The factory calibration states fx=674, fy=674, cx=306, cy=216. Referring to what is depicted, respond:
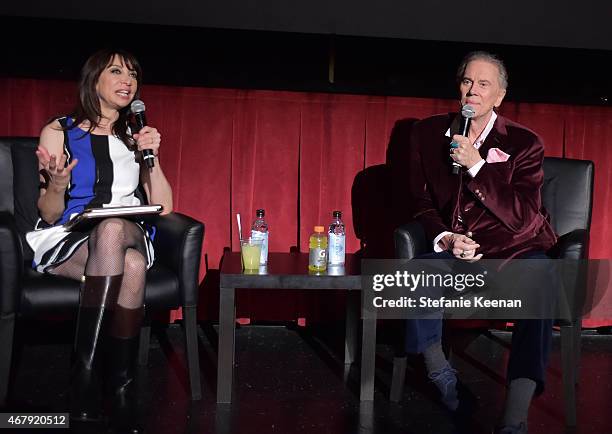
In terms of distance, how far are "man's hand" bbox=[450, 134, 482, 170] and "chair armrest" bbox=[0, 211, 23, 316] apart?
132 cm

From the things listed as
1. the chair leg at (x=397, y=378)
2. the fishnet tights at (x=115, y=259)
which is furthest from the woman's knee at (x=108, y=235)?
the chair leg at (x=397, y=378)

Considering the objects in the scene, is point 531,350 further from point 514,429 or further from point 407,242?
point 407,242

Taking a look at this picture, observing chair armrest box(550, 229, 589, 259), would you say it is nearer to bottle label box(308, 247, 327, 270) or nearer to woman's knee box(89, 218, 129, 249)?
bottle label box(308, 247, 327, 270)

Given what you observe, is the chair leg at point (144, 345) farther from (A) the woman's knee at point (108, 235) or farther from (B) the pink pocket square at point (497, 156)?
(B) the pink pocket square at point (497, 156)

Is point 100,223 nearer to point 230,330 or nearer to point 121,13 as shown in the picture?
point 230,330

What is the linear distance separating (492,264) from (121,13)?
6.80 ft

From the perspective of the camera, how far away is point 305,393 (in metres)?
2.25

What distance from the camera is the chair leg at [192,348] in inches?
82.8

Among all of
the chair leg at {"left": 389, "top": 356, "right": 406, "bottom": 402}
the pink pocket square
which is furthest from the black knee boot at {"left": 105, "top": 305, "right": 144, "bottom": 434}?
the pink pocket square

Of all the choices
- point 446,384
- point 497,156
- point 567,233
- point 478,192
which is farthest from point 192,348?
point 567,233

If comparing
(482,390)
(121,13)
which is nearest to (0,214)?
(121,13)

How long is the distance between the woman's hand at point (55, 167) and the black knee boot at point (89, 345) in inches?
12.6

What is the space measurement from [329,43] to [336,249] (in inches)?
52.5

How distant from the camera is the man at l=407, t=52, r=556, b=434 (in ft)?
6.77
